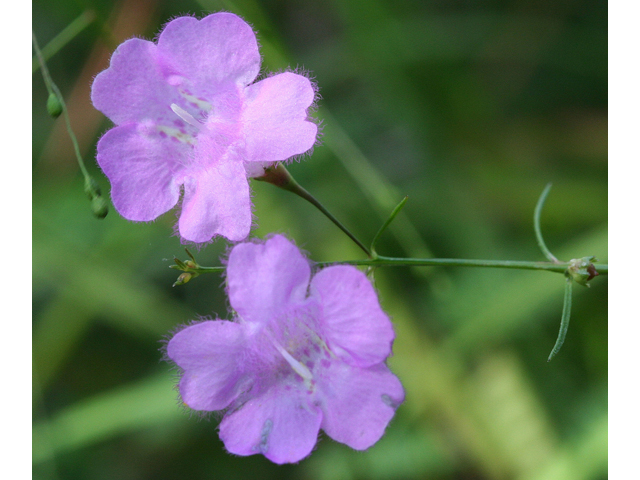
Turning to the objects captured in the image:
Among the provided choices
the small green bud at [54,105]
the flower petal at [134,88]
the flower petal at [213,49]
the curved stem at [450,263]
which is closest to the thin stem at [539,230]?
the curved stem at [450,263]

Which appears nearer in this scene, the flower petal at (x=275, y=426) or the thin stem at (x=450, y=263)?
the flower petal at (x=275, y=426)

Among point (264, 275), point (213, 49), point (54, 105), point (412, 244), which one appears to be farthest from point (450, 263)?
point (412, 244)

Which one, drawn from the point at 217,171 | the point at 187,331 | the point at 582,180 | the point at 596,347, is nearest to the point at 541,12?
the point at 582,180

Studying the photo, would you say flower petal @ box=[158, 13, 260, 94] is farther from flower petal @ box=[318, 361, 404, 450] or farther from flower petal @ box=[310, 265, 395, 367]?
flower petal @ box=[318, 361, 404, 450]

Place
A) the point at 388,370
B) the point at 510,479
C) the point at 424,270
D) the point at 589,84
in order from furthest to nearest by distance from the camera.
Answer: the point at 589,84 < the point at 510,479 < the point at 424,270 < the point at 388,370

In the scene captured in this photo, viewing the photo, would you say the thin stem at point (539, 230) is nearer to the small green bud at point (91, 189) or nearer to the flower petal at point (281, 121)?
the flower petal at point (281, 121)

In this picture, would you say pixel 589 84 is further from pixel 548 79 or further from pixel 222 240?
pixel 222 240
